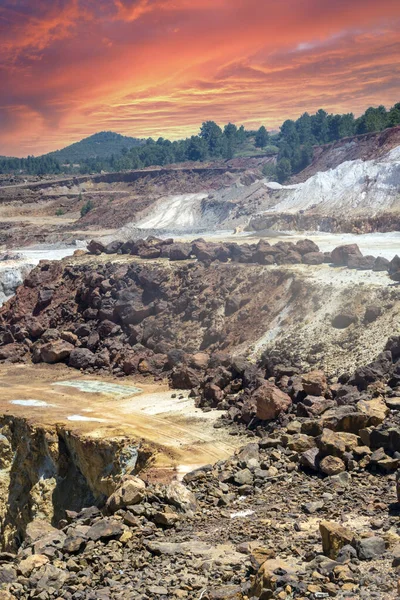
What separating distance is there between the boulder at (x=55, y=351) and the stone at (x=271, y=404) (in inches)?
689

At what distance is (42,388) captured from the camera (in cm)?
3584

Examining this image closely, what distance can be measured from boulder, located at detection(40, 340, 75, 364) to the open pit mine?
135 mm

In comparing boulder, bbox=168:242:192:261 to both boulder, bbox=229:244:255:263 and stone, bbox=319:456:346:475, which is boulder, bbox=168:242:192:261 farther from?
stone, bbox=319:456:346:475

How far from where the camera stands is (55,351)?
40500 millimetres

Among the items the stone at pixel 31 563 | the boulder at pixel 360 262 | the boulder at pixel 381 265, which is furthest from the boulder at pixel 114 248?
the stone at pixel 31 563

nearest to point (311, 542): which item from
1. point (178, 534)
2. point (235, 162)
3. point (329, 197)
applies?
point (178, 534)

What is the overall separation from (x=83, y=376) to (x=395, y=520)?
81.6ft

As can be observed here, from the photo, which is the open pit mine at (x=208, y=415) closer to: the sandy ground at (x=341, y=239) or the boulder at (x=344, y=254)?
the boulder at (x=344, y=254)

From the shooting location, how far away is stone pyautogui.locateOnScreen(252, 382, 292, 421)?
1006 inches

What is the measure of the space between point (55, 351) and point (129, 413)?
11.8m

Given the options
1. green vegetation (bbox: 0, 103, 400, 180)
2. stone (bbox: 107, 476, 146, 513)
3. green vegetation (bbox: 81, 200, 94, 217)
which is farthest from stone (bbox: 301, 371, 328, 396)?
green vegetation (bbox: 81, 200, 94, 217)

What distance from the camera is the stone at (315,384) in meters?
25.9

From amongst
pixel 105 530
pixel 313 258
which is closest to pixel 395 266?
pixel 313 258

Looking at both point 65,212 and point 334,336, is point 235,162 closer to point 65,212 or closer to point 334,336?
point 65,212
